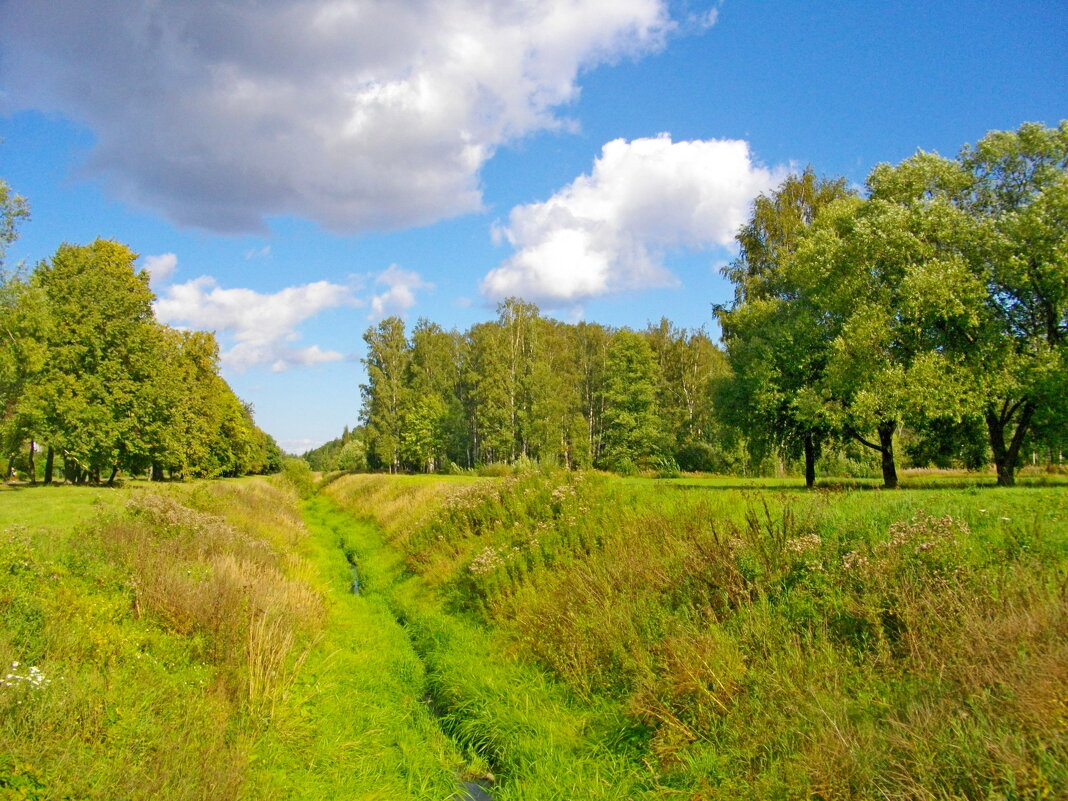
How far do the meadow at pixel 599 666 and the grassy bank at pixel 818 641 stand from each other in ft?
0.11

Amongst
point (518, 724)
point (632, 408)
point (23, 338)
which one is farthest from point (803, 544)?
point (632, 408)

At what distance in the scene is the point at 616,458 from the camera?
54.9 meters

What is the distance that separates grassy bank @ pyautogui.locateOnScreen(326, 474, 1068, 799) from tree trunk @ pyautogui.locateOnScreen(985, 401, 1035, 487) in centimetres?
1199

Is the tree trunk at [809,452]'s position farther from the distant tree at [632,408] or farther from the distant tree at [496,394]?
the distant tree at [496,394]

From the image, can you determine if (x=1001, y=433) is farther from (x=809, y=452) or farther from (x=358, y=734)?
(x=358, y=734)

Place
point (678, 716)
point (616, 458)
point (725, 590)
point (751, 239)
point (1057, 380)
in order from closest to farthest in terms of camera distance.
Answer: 1. point (678, 716)
2. point (725, 590)
3. point (1057, 380)
4. point (751, 239)
5. point (616, 458)

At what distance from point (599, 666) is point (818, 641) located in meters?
3.03

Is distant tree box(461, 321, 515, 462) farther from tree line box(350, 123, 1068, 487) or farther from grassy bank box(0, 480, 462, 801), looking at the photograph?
grassy bank box(0, 480, 462, 801)

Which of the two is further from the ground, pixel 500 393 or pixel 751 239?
pixel 751 239

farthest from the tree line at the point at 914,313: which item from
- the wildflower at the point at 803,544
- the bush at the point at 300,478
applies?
the bush at the point at 300,478

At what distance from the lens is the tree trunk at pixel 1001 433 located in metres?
19.9

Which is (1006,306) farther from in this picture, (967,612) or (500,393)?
(500,393)

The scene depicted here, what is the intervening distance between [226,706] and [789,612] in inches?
265

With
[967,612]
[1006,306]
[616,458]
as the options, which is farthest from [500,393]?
[967,612]
